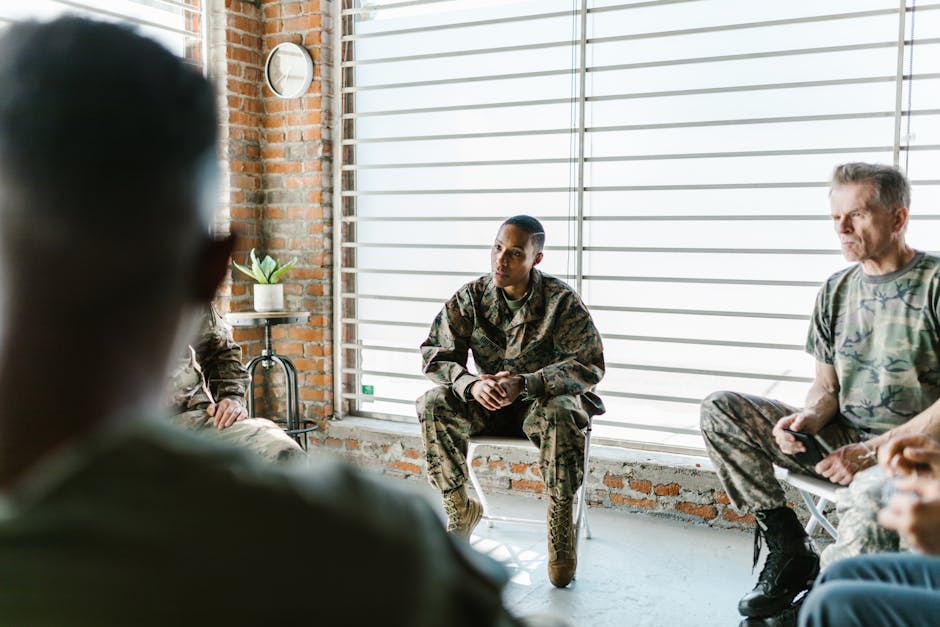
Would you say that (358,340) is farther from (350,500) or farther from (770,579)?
(350,500)

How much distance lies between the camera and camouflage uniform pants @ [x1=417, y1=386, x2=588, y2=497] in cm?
300

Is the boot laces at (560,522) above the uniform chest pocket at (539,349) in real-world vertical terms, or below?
below

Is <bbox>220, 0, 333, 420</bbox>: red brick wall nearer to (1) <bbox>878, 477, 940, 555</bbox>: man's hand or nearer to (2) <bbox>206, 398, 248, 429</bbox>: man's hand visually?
(2) <bbox>206, 398, 248, 429</bbox>: man's hand

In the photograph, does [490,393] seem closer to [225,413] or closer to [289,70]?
[225,413]

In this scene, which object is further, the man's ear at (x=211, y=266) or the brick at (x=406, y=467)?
the brick at (x=406, y=467)

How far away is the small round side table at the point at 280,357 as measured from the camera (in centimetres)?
396

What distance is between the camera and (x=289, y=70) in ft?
14.4

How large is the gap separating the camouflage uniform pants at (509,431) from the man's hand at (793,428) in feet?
2.33

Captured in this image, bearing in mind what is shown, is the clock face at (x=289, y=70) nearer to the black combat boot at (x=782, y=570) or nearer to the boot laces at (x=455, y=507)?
the boot laces at (x=455, y=507)

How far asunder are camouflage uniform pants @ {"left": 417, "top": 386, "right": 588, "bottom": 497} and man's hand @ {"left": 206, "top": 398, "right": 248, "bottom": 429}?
2.32ft

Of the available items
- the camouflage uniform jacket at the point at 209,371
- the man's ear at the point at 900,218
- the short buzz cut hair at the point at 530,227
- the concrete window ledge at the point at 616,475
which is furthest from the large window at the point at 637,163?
the camouflage uniform jacket at the point at 209,371

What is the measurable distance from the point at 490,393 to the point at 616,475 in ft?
3.24

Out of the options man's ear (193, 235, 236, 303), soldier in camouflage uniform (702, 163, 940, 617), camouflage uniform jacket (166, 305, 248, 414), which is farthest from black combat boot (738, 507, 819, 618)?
man's ear (193, 235, 236, 303)

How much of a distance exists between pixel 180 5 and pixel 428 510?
4.35m
